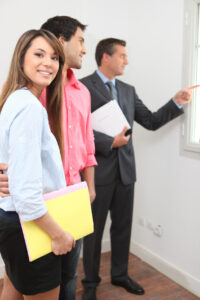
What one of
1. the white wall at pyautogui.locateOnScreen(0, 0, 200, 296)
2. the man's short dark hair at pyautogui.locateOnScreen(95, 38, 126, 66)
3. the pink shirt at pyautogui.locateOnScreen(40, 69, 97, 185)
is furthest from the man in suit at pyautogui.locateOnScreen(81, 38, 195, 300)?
the pink shirt at pyautogui.locateOnScreen(40, 69, 97, 185)

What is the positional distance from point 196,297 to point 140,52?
197cm

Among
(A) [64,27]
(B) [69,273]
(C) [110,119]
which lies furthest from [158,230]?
(A) [64,27]

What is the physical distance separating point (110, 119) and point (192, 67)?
0.68 meters

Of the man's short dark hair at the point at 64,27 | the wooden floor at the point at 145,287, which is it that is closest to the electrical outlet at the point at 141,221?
the wooden floor at the point at 145,287

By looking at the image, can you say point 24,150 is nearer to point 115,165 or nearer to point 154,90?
point 115,165

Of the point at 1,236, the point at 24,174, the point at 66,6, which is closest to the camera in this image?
the point at 24,174

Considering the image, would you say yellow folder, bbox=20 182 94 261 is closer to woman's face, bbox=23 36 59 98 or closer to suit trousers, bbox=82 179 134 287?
woman's face, bbox=23 36 59 98

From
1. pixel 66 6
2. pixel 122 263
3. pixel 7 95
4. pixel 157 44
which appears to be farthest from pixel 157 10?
pixel 122 263

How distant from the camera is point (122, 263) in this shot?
2.30 m

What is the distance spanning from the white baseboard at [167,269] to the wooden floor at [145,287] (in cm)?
3

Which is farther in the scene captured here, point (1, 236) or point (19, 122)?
point (1, 236)

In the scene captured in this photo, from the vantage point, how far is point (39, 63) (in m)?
1.06

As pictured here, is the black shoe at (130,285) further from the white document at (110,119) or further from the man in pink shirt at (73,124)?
the white document at (110,119)

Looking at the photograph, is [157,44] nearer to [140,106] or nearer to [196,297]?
[140,106]
